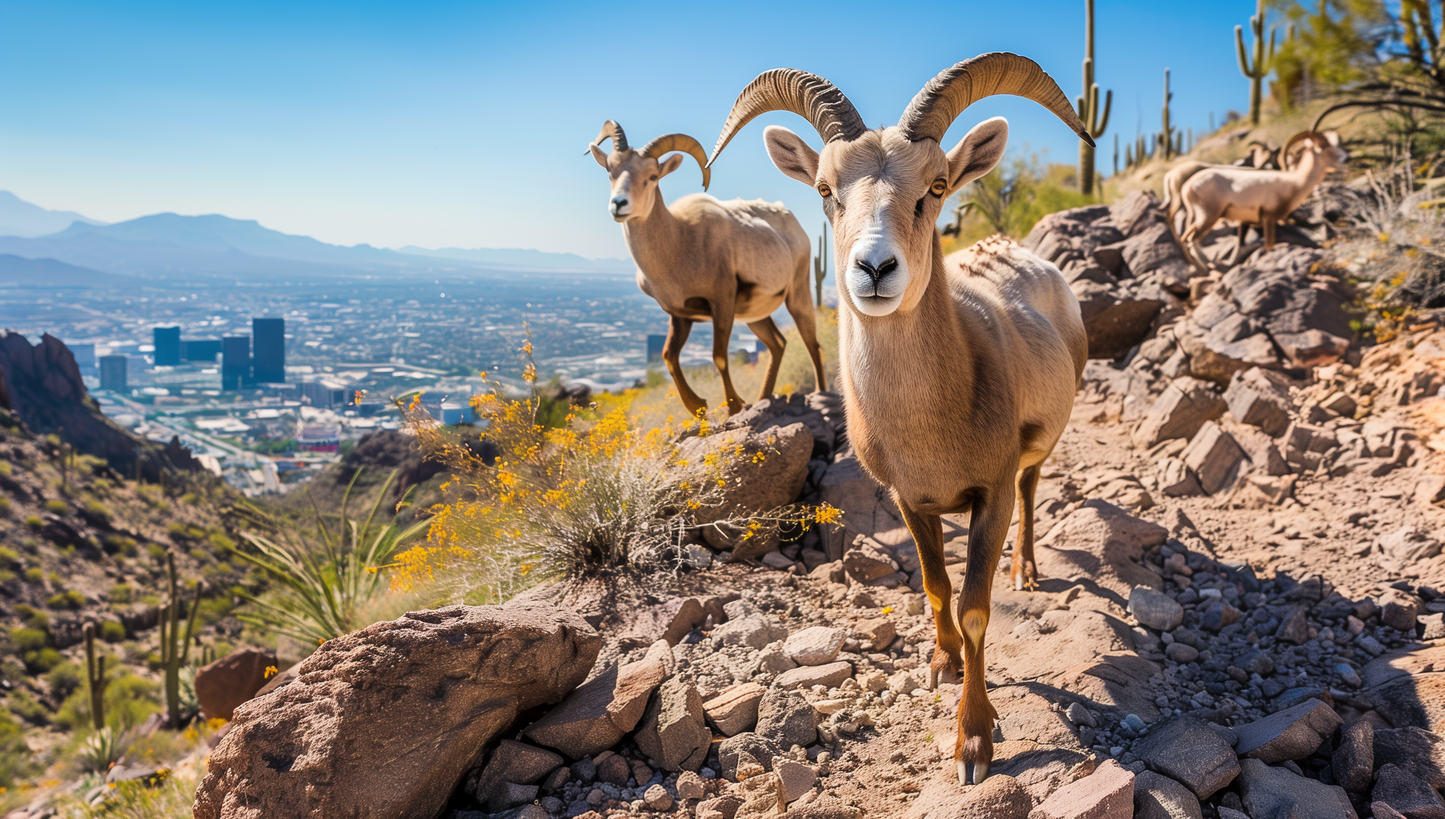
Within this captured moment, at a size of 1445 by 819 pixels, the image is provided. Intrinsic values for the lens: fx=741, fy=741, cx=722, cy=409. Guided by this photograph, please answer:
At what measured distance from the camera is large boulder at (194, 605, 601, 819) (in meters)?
2.76

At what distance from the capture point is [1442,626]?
3979mm

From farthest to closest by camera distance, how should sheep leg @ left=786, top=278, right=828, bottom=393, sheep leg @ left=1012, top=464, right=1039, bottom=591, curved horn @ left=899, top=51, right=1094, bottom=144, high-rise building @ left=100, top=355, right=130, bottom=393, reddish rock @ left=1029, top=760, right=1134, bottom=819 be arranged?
1. high-rise building @ left=100, top=355, right=130, bottom=393
2. sheep leg @ left=786, top=278, right=828, bottom=393
3. sheep leg @ left=1012, top=464, right=1039, bottom=591
4. curved horn @ left=899, top=51, right=1094, bottom=144
5. reddish rock @ left=1029, top=760, right=1134, bottom=819

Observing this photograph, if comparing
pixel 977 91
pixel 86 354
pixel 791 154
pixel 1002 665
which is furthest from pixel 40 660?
pixel 86 354

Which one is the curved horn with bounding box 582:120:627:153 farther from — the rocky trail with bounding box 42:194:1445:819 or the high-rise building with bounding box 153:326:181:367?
the high-rise building with bounding box 153:326:181:367

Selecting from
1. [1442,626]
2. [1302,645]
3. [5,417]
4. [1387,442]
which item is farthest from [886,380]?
[5,417]

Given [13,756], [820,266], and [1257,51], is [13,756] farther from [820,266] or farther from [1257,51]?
[1257,51]

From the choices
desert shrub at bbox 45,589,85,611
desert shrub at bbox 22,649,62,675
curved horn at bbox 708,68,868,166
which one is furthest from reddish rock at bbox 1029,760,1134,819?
desert shrub at bbox 45,589,85,611

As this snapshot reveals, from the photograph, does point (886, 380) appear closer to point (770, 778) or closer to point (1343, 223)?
point (770, 778)

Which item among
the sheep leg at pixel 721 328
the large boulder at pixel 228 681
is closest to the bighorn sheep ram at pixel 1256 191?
the sheep leg at pixel 721 328

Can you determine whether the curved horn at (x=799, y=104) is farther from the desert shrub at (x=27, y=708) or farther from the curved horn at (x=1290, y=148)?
the desert shrub at (x=27, y=708)

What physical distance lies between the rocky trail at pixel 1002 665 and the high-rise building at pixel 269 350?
61.2 m

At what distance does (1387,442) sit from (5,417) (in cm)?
5852

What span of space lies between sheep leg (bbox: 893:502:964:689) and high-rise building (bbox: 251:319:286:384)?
63.9 m

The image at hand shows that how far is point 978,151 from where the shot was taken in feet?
10.0
